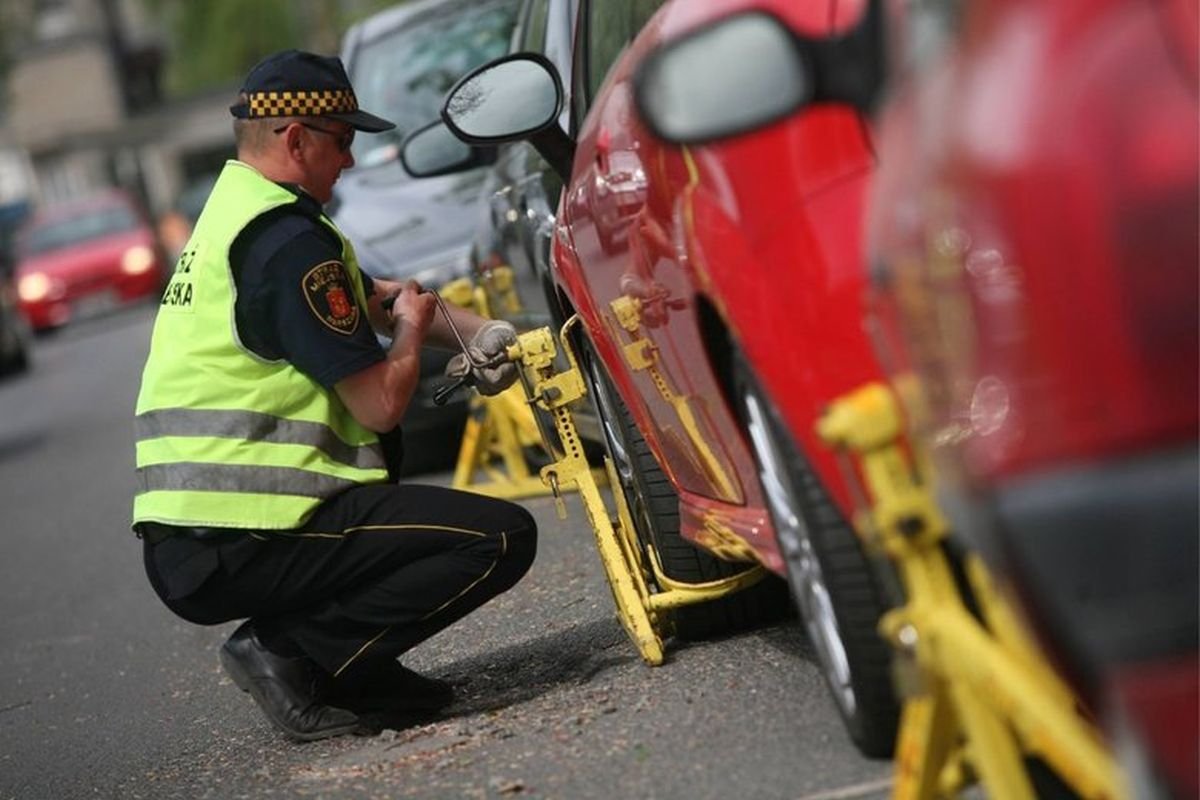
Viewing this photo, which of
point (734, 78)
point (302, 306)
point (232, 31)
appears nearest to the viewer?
point (734, 78)

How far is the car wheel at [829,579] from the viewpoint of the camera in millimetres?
4168

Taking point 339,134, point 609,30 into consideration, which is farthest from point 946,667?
point 609,30

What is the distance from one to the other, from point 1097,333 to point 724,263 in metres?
1.53

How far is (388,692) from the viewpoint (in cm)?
586

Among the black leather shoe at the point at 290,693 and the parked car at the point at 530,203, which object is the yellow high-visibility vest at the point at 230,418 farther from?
the parked car at the point at 530,203

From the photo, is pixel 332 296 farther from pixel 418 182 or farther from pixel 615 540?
pixel 418 182

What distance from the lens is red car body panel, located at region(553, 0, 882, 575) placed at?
3803 millimetres

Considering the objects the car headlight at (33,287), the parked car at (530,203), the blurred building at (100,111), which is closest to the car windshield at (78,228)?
the car headlight at (33,287)

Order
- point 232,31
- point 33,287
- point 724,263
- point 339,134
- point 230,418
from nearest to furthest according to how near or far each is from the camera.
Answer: point 724,263 < point 230,418 < point 339,134 < point 33,287 < point 232,31

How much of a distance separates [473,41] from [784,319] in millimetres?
7771

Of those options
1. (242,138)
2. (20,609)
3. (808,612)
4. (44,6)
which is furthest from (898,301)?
(44,6)

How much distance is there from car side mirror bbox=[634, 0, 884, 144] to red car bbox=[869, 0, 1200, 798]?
0.53m

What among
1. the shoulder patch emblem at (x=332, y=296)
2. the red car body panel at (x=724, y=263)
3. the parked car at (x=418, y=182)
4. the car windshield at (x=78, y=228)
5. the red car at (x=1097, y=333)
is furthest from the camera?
the car windshield at (x=78, y=228)

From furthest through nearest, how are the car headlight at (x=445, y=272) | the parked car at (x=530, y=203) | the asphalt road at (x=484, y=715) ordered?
the car headlight at (x=445, y=272) → the parked car at (x=530, y=203) → the asphalt road at (x=484, y=715)
